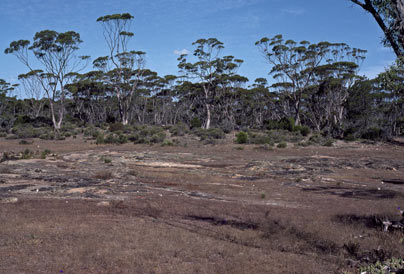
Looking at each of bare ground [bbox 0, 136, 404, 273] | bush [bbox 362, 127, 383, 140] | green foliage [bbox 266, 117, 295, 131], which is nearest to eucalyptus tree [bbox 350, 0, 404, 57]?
bare ground [bbox 0, 136, 404, 273]

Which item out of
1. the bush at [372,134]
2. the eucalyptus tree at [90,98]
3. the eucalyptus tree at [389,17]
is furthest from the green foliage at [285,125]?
the eucalyptus tree at [389,17]

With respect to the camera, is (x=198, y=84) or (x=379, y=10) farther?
(x=198, y=84)

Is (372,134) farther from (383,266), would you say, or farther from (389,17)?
(383,266)

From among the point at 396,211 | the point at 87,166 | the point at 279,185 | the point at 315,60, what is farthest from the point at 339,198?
the point at 315,60

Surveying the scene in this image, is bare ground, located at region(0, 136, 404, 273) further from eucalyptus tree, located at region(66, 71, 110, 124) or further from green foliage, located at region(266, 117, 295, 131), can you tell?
eucalyptus tree, located at region(66, 71, 110, 124)

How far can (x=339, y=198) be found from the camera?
10367 mm

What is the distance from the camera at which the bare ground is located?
17.4 ft

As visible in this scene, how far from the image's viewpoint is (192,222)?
7570 millimetres

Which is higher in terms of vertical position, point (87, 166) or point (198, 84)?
point (198, 84)

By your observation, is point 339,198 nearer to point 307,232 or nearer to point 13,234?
point 307,232

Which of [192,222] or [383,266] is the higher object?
[383,266]

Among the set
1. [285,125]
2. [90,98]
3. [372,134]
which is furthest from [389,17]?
[90,98]

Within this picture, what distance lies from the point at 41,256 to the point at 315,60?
146ft

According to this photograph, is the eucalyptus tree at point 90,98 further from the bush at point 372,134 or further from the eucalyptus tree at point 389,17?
the eucalyptus tree at point 389,17
